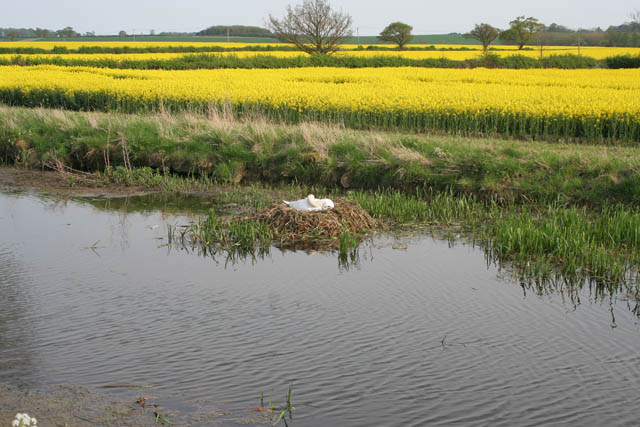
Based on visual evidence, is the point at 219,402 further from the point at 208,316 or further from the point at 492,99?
the point at 492,99

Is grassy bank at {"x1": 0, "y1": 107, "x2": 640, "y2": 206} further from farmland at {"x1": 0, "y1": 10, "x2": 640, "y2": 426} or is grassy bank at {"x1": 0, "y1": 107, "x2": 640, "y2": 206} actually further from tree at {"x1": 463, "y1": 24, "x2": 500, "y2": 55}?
tree at {"x1": 463, "y1": 24, "x2": 500, "y2": 55}

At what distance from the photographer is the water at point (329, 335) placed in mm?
5496

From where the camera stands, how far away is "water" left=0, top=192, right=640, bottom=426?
5.50 metres

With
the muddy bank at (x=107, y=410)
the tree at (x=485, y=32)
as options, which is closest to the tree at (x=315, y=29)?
the tree at (x=485, y=32)

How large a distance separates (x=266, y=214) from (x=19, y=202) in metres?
5.43

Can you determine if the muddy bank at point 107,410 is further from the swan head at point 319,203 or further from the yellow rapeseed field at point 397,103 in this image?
the yellow rapeseed field at point 397,103

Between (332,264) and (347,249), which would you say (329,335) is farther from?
(347,249)

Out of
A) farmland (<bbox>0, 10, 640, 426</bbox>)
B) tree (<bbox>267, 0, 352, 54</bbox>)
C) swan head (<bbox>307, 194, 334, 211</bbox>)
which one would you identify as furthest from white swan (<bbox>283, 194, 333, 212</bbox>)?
tree (<bbox>267, 0, 352, 54</bbox>)

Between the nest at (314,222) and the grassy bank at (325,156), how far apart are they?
118 inches

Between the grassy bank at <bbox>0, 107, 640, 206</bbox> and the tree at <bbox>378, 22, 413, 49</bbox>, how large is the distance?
235ft

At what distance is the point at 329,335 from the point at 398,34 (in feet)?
278

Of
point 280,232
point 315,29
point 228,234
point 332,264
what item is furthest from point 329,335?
point 315,29

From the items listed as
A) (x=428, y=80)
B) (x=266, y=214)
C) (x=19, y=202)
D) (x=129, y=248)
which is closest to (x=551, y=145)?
(x=266, y=214)

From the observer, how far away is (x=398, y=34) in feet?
288
